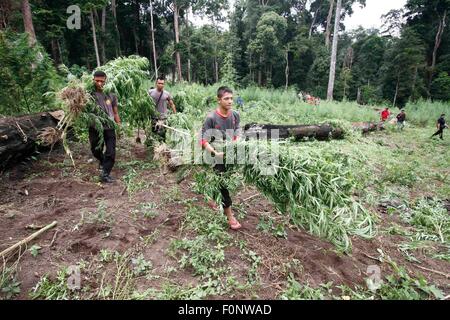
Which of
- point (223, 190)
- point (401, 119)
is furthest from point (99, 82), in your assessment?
point (401, 119)

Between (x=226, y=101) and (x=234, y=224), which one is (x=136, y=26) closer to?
(x=226, y=101)

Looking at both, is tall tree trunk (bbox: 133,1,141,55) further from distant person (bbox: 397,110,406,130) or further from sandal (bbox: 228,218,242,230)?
sandal (bbox: 228,218,242,230)

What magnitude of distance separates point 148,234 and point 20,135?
2949mm

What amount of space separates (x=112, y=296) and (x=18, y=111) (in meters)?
4.72

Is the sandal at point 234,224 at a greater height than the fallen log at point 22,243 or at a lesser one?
lesser

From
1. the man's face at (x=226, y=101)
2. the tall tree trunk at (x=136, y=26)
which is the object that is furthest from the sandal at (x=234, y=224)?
the tall tree trunk at (x=136, y=26)

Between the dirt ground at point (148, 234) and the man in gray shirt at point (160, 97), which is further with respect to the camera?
the man in gray shirt at point (160, 97)

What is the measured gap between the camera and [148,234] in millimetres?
3051

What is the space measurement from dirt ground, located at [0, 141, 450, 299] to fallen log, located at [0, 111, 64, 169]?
0.96 ft

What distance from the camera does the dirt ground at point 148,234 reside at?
8.25ft

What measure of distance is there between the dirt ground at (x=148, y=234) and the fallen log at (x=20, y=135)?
0.96ft

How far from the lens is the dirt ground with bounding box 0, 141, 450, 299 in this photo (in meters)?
2.52

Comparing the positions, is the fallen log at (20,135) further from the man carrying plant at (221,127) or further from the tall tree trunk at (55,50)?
the tall tree trunk at (55,50)

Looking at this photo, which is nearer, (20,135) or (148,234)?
(148,234)
